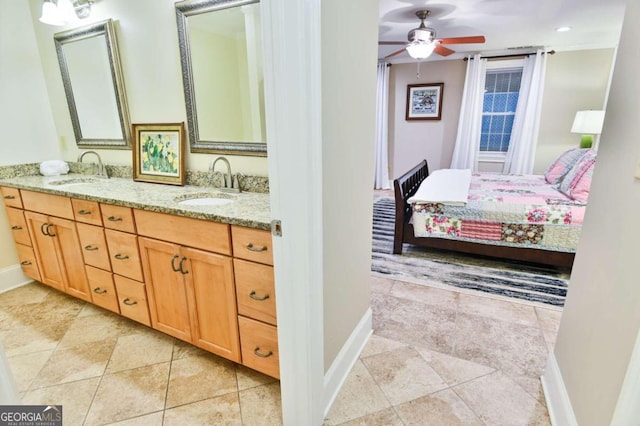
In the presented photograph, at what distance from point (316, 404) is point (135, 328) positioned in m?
1.37

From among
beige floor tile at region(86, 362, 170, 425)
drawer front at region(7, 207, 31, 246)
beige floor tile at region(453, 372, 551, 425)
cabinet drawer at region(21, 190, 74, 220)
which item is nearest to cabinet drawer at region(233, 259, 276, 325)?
beige floor tile at region(86, 362, 170, 425)

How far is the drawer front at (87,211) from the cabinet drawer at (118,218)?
5 cm

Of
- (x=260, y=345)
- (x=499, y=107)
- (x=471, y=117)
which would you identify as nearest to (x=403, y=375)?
(x=260, y=345)

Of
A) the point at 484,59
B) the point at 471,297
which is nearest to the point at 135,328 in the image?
the point at 471,297

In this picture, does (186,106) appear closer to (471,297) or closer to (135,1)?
(135,1)

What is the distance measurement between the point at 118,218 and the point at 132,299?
493 millimetres

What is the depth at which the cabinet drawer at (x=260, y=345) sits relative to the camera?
4.81 ft

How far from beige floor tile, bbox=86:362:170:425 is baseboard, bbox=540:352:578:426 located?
1.72 metres

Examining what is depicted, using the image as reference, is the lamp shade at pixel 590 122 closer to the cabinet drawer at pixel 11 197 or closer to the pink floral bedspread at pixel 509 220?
the pink floral bedspread at pixel 509 220

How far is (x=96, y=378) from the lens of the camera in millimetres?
1674

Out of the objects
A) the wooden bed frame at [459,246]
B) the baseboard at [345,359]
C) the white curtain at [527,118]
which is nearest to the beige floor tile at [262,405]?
the baseboard at [345,359]

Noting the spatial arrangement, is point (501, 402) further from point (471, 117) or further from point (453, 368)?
point (471, 117)

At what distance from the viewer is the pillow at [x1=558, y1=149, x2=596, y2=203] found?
2.87 m

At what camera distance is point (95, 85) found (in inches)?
95.6
